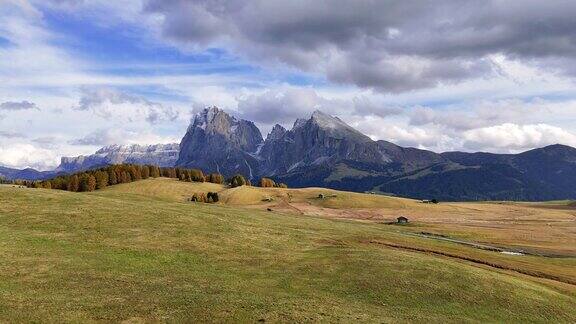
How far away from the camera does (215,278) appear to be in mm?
49219

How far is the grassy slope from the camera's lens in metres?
39.1

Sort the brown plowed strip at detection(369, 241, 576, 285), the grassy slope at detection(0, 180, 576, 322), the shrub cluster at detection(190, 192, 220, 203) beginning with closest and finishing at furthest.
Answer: the grassy slope at detection(0, 180, 576, 322), the brown plowed strip at detection(369, 241, 576, 285), the shrub cluster at detection(190, 192, 220, 203)

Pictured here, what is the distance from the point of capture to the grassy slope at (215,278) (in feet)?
128

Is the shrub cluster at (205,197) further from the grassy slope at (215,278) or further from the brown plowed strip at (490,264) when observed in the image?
the brown plowed strip at (490,264)

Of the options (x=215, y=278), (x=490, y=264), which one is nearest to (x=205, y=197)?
(x=490, y=264)

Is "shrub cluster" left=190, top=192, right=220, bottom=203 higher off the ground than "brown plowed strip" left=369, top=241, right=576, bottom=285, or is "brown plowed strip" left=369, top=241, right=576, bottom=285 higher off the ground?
"shrub cluster" left=190, top=192, right=220, bottom=203

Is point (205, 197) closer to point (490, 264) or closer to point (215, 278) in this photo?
point (490, 264)

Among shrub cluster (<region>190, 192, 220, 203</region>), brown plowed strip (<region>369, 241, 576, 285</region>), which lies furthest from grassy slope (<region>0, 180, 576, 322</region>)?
shrub cluster (<region>190, 192, 220, 203</region>)

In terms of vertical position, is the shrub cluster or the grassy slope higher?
the shrub cluster

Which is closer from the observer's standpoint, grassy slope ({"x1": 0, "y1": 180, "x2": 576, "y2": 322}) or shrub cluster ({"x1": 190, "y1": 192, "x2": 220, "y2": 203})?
grassy slope ({"x1": 0, "y1": 180, "x2": 576, "y2": 322})

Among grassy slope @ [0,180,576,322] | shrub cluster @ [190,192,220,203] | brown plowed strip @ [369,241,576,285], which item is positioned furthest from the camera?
shrub cluster @ [190,192,220,203]

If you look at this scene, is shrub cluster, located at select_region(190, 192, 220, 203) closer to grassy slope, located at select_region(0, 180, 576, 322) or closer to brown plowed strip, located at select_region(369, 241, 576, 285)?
grassy slope, located at select_region(0, 180, 576, 322)

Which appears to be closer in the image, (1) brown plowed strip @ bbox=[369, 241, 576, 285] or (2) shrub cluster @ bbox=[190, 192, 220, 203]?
(1) brown plowed strip @ bbox=[369, 241, 576, 285]

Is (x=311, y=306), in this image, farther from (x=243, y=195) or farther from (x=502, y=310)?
(x=243, y=195)
